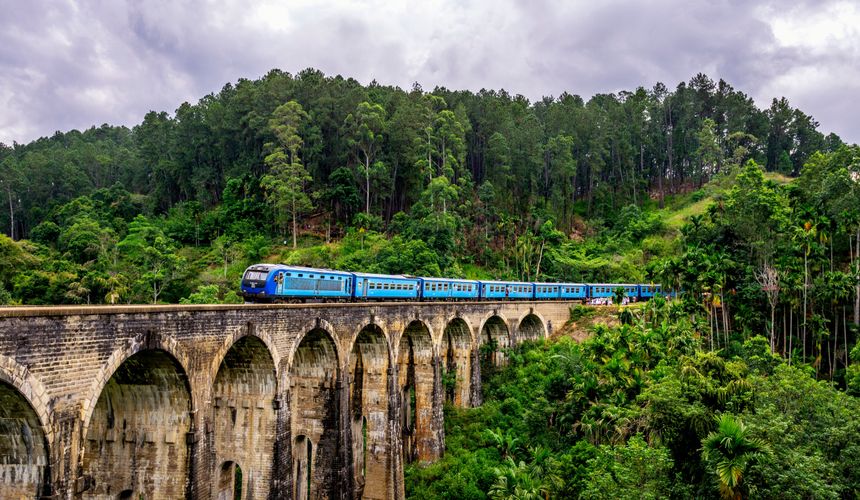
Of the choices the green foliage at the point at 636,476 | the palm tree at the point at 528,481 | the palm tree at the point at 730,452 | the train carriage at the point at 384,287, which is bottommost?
the palm tree at the point at 528,481

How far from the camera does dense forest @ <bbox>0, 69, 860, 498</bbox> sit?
20.5 m

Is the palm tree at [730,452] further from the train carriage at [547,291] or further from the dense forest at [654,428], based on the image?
the train carriage at [547,291]

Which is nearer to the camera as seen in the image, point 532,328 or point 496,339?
point 496,339

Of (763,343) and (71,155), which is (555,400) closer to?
(763,343)

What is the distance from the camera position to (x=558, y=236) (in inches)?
2534

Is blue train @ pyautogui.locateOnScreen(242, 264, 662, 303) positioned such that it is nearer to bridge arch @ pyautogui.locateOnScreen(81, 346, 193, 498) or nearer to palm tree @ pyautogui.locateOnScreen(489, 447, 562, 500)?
bridge arch @ pyautogui.locateOnScreen(81, 346, 193, 498)

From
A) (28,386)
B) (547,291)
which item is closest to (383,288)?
(547,291)

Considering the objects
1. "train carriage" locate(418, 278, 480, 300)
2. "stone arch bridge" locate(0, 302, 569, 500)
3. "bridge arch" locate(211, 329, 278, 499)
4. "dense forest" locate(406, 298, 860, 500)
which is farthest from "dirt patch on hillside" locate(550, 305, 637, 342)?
"bridge arch" locate(211, 329, 278, 499)

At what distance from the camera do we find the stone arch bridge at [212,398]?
10883 millimetres

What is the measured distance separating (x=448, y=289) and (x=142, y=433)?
24.1 meters

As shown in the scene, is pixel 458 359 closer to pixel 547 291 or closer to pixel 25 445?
pixel 547 291

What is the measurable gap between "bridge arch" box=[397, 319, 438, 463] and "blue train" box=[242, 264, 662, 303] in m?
3.03

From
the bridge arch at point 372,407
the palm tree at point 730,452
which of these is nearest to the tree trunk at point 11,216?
the bridge arch at point 372,407

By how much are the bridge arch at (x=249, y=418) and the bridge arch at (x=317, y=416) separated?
3901mm
